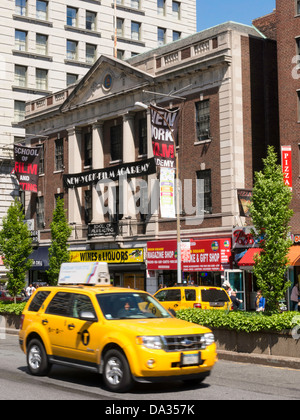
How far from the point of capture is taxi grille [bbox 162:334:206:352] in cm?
1125

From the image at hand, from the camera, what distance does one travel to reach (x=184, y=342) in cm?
1143

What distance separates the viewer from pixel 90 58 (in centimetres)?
5766

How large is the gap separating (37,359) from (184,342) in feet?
11.8

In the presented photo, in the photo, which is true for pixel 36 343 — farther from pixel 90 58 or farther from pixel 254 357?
pixel 90 58

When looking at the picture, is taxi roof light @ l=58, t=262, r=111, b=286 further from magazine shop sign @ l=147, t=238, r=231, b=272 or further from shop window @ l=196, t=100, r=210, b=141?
shop window @ l=196, t=100, r=210, b=141

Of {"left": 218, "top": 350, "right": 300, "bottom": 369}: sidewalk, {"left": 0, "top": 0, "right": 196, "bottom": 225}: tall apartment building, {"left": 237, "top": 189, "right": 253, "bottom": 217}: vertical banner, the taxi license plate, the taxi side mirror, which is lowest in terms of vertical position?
{"left": 218, "top": 350, "right": 300, "bottom": 369}: sidewalk

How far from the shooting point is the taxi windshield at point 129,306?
12266 mm

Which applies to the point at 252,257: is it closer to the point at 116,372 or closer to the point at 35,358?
the point at 35,358

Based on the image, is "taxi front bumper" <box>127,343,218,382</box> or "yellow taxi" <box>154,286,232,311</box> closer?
"taxi front bumper" <box>127,343,218,382</box>

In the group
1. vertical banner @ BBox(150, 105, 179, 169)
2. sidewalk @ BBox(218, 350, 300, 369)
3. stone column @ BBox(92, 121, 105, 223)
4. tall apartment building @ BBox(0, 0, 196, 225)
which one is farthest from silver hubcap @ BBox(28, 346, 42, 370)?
tall apartment building @ BBox(0, 0, 196, 225)

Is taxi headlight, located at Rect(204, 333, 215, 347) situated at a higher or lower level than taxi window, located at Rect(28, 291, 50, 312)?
lower

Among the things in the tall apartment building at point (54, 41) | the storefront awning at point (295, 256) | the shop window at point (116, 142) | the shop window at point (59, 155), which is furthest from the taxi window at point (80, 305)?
the tall apartment building at point (54, 41)

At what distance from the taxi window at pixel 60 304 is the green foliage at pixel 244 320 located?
5009 millimetres

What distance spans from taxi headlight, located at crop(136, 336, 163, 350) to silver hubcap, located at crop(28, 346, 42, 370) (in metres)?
3.14
